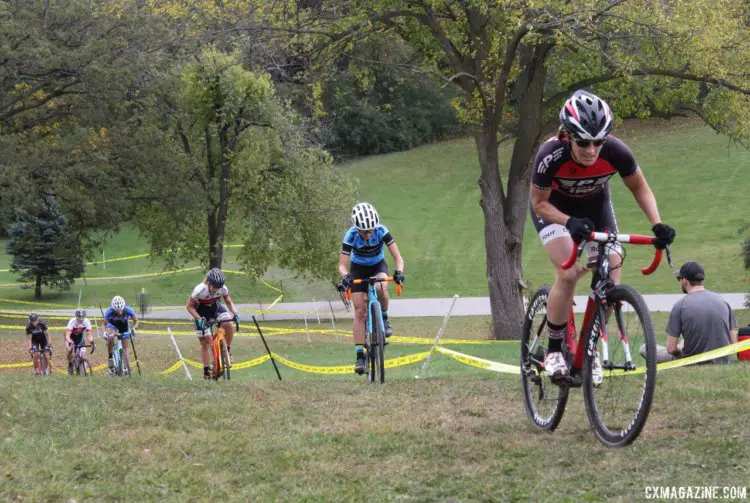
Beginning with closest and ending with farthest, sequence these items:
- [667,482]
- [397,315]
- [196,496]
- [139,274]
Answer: [667,482] < [196,496] < [397,315] < [139,274]

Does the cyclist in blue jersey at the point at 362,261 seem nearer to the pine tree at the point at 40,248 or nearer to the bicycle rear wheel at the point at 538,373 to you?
the bicycle rear wheel at the point at 538,373

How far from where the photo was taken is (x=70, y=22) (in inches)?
1183

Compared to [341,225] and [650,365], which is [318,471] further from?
[341,225]

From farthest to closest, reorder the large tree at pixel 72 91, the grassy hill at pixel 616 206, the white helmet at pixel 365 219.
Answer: the grassy hill at pixel 616 206 → the large tree at pixel 72 91 → the white helmet at pixel 365 219

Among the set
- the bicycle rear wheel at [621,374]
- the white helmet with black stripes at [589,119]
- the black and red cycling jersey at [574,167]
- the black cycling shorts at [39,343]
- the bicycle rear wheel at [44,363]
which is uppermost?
the white helmet with black stripes at [589,119]

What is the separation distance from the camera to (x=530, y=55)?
68.9 ft

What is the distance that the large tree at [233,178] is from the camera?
3391cm

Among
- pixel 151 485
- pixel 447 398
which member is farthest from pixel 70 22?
pixel 151 485

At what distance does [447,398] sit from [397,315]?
2785 cm

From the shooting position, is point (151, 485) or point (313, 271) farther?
point (313, 271)

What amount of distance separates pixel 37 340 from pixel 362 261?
46.5 feet

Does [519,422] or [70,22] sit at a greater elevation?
[70,22]

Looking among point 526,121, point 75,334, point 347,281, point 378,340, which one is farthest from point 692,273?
point 75,334

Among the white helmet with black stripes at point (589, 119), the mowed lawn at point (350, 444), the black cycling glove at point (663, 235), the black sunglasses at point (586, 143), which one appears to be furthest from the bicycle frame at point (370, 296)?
the black cycling glove at point (663, 235)
